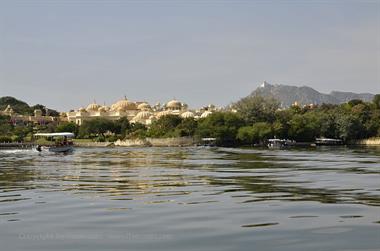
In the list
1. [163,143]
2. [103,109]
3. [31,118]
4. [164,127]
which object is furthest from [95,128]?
[103,109]

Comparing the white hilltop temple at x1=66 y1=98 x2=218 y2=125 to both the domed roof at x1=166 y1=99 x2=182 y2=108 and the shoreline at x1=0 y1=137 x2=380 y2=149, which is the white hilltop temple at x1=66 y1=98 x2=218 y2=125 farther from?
the shoreline at x1=0 y1=137 x2=380 y2=149

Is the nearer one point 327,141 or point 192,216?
point 192,216

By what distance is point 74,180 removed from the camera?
25.8m

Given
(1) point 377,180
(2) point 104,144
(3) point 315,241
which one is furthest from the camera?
(2) point 104,144

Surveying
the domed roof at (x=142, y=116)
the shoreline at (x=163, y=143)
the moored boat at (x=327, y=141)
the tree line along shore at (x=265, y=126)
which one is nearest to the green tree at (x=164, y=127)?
the tree line along shore at (x=265, y=126)

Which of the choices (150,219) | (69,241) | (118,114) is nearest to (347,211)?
(150,219)

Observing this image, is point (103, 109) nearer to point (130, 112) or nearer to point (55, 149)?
point (130, 112)

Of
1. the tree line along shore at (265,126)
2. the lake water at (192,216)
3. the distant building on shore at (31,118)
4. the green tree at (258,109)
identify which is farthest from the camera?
the distant building on shore at (31,118)

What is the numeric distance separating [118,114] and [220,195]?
538ft

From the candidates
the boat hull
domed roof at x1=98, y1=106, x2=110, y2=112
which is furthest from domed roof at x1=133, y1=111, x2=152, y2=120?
the boat hull

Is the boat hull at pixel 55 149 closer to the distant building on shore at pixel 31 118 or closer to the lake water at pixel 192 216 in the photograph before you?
the lake water at pixel 192 216

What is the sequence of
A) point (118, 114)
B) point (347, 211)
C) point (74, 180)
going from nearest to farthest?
point (347, 211) → point (74, 180) → point (118, 114)

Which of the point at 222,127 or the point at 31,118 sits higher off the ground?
the point at 31,118

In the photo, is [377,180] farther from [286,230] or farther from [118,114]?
[118,114]
